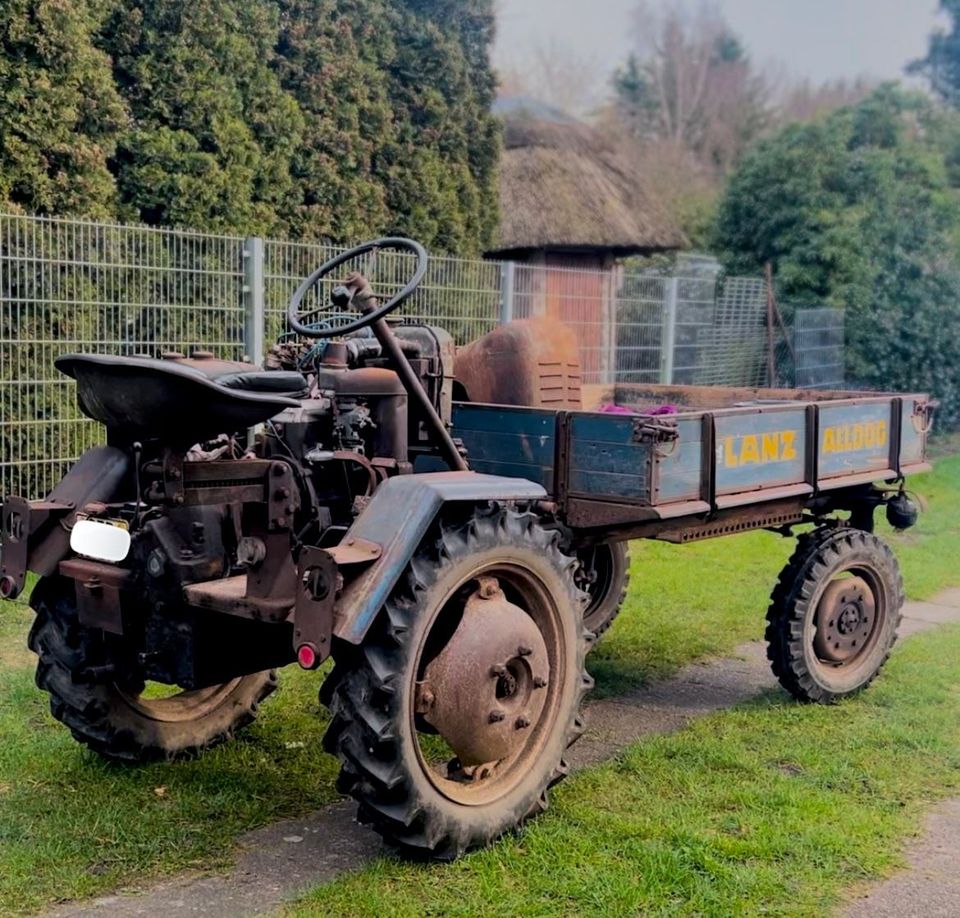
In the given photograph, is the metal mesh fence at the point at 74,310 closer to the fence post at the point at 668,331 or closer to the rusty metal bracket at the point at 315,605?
the rusty metal bracket at the point at 315,605

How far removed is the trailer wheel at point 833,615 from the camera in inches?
222

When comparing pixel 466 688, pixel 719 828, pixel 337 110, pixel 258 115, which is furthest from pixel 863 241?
pixel 466 688

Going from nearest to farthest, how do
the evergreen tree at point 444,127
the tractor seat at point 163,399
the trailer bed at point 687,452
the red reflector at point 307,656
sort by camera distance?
1. the tractor seat at point 163,399
2. the red reflector at point 307,656
3. the trailer bed at point 687,452
4. the evergreen tree at point 444,127

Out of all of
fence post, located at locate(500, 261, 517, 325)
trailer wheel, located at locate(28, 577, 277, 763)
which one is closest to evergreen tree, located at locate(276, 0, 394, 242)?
fence post, located at locate(500, 261, 517, 325)

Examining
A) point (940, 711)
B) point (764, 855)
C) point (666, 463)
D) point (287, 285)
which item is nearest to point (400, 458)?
point (666, 463)

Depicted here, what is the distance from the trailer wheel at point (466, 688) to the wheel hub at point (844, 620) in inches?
73.3

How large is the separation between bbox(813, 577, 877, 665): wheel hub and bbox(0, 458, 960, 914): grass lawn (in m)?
0.27

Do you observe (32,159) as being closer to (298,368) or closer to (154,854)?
(298,368)

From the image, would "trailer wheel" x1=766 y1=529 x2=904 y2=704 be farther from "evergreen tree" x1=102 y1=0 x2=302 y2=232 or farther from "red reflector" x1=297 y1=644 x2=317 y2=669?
"evergreen tree" x1=102 y1=0 x2=302 y2=232

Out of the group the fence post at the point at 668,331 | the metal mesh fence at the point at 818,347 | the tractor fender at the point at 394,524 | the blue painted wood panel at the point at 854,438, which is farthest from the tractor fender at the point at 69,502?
the metal mesh fence at the point at 818,347

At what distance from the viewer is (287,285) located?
31.5 ft

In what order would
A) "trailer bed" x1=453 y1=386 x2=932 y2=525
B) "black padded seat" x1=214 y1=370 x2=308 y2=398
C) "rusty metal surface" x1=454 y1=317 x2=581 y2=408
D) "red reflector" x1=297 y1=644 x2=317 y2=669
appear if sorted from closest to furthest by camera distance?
"red reflector" x1=297 y1=644 x2=317 y2=669, "black padded seat" x1=214 y1=370 x2=308 y2=398, "trailer bed" x1=453 y1=386 x2=932 y2=525, "rusty metal surface" x1=454 y1=317 x2=581 y2=408

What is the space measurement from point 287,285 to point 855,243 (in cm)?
1122

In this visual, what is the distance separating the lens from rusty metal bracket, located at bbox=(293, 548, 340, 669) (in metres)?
3.56
